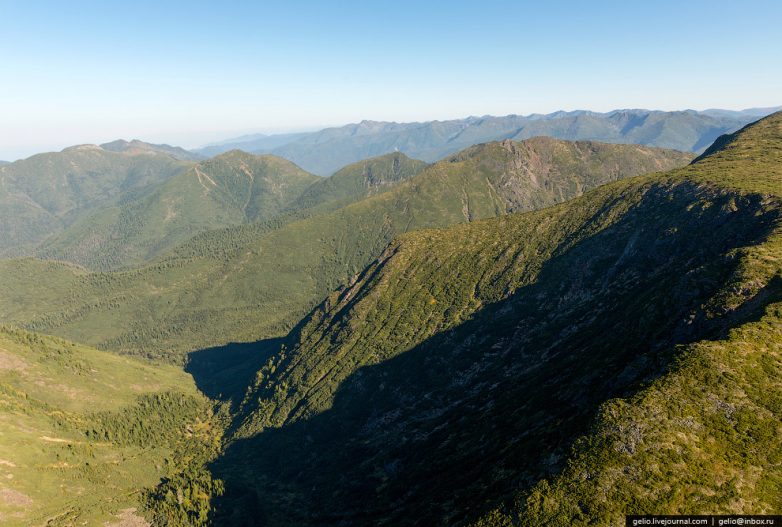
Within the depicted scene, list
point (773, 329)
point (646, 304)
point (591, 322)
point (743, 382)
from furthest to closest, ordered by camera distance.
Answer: point (591, 322)
point (646, 304)
point (773, 329)
point (743, 382)

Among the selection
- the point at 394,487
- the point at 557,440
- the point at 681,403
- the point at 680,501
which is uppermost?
the point at 681,403

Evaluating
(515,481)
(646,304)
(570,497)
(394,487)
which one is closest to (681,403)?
(570,497)

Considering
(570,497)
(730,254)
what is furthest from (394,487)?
(730,254)

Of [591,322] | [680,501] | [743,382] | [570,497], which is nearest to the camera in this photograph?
[680,501]

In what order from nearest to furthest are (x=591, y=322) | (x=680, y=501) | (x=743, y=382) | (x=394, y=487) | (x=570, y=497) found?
(x=680, y=501) → (x=570, y=497) → (x=743, y=382) → (x=394, y=487) → (x=591, y=322)

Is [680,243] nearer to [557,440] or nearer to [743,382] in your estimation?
[743,382]

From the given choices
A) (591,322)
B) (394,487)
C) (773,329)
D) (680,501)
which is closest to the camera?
(680,501)

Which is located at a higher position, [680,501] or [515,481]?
[680,501]

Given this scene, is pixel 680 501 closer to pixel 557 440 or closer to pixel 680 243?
pixel 557 440

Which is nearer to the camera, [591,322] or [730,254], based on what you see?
[730,254]
